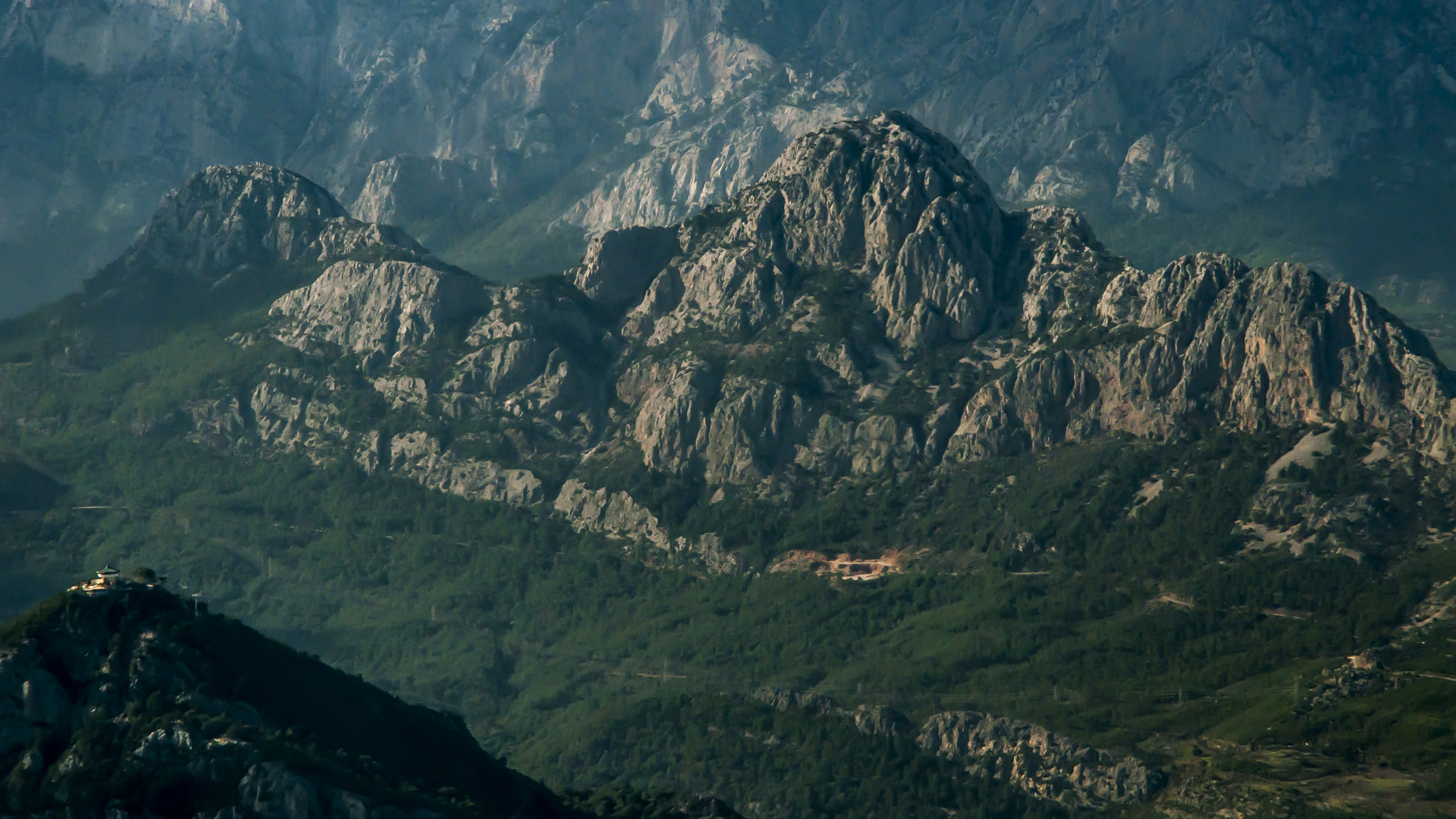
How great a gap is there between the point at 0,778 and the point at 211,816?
20223 millimetres

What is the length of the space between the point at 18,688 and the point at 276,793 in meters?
28.0

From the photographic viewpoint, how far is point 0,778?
19362 centimetres

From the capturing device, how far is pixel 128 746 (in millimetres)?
195625

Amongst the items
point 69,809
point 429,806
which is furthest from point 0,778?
point 429,806

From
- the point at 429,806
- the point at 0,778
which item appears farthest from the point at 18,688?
the point at 429,806

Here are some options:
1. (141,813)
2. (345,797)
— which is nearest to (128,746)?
(141,813)

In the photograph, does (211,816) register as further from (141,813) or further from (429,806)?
(429,806)

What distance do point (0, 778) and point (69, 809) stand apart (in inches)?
318

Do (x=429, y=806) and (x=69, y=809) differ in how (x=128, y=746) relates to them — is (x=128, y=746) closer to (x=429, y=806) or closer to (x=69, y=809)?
(x=69, y=809)

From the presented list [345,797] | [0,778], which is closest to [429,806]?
[345,797]

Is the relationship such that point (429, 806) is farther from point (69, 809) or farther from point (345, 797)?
point (69, 809)

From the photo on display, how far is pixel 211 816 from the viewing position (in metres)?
189

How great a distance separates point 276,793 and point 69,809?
59.1 ft

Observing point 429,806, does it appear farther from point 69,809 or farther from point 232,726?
point 69,809
